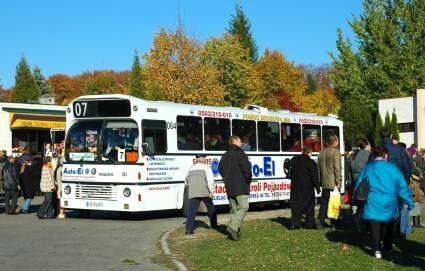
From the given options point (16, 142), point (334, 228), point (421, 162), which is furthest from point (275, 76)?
point (334, 228)

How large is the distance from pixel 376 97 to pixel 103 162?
4637cm

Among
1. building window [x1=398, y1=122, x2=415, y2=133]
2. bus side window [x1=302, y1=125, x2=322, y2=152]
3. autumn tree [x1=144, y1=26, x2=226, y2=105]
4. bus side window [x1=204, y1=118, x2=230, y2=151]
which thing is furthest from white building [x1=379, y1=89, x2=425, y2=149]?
bus side window [x1=204, y1=118, x2=230, y2=151]

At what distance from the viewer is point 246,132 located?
67.9 feet

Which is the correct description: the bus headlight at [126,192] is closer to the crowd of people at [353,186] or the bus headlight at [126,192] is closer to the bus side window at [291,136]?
the crowd of people at [353,186]

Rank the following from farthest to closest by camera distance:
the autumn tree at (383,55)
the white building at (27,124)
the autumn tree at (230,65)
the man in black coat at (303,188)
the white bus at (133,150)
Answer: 1. the autumn tree at (230,65)
2. the autumn tree at (383,55)
3. the white building at (27,124)
4. the white bus at (133,150)
5. the man in black coat at (303,188)

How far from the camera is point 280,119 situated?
22219 millimetres

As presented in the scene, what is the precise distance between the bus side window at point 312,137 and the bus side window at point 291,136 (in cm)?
42

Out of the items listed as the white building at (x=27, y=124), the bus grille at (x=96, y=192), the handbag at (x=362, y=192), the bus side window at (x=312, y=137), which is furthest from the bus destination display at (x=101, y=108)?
the white building at (x=27, y=124)

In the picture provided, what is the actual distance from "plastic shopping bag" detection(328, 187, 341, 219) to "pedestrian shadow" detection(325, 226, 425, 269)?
15.3 inches

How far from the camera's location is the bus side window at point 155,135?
17.2 metres

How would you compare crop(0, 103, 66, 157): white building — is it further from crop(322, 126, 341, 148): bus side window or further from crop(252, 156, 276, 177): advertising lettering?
crop(252, 156, 276, 177): advertising lettering

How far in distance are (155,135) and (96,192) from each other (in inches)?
83.1

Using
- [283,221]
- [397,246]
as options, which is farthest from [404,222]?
[283,221]

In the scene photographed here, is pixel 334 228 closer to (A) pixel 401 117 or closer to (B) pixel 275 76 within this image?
(A) pixel 401 117
